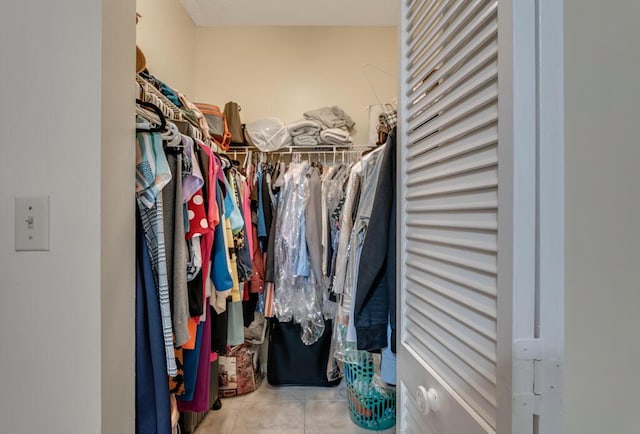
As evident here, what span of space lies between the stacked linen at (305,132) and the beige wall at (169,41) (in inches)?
36.8

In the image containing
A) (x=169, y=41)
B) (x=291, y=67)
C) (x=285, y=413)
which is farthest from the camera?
(x=291, y=67)

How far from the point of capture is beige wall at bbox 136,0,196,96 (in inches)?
71.7

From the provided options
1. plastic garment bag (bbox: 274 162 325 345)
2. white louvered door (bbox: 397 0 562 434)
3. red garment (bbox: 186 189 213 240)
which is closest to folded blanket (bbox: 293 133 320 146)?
plastic garment bag (bbox: 274 162 325 345)

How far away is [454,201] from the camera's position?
2.05ft

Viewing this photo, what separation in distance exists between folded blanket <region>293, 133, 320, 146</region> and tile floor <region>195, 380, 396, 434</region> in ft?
6.03
